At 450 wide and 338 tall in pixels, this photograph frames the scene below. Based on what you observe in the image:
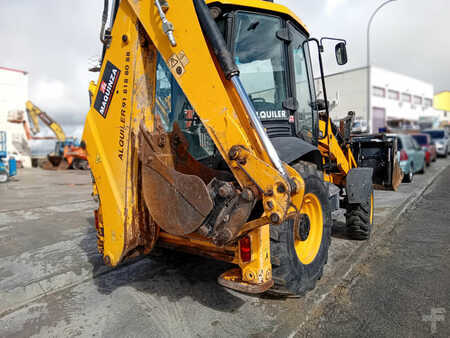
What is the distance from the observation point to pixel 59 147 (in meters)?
26.1

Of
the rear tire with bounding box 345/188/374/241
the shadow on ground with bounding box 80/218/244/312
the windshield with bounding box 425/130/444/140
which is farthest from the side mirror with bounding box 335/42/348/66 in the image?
the windshield with bounding box 425/130/444/140

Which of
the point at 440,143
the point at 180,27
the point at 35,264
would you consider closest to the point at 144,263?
the point at 35,264

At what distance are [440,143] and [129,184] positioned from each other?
2356cm

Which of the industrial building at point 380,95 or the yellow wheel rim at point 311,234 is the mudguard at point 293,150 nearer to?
the yellow wheel rim at point 311,234

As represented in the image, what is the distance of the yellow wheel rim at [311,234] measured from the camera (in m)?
3.19

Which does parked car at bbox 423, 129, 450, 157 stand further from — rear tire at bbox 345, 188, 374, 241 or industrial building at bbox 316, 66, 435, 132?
rear tire at bbox 345, 188, 374, 241

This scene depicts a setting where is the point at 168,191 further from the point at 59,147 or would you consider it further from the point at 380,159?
the point at 59,147

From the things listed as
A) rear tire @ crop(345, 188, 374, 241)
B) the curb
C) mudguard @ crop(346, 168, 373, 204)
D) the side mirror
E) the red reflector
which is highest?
the side mirror

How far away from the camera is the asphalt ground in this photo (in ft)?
Answer: 9.21

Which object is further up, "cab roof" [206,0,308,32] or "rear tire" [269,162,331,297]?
"cab roof" [206,0,308,32]

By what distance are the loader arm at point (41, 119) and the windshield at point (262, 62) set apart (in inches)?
1078

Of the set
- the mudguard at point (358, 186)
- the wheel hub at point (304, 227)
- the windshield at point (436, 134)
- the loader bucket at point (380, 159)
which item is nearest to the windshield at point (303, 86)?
the wheel hub at point (304, 227)

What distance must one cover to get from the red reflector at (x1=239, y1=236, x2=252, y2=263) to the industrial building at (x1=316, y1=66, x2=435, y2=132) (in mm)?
27529

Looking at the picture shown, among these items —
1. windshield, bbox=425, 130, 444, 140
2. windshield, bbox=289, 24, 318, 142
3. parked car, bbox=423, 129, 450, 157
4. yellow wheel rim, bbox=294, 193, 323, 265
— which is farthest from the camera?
windshield, bbox=425, 130, 444, 140
